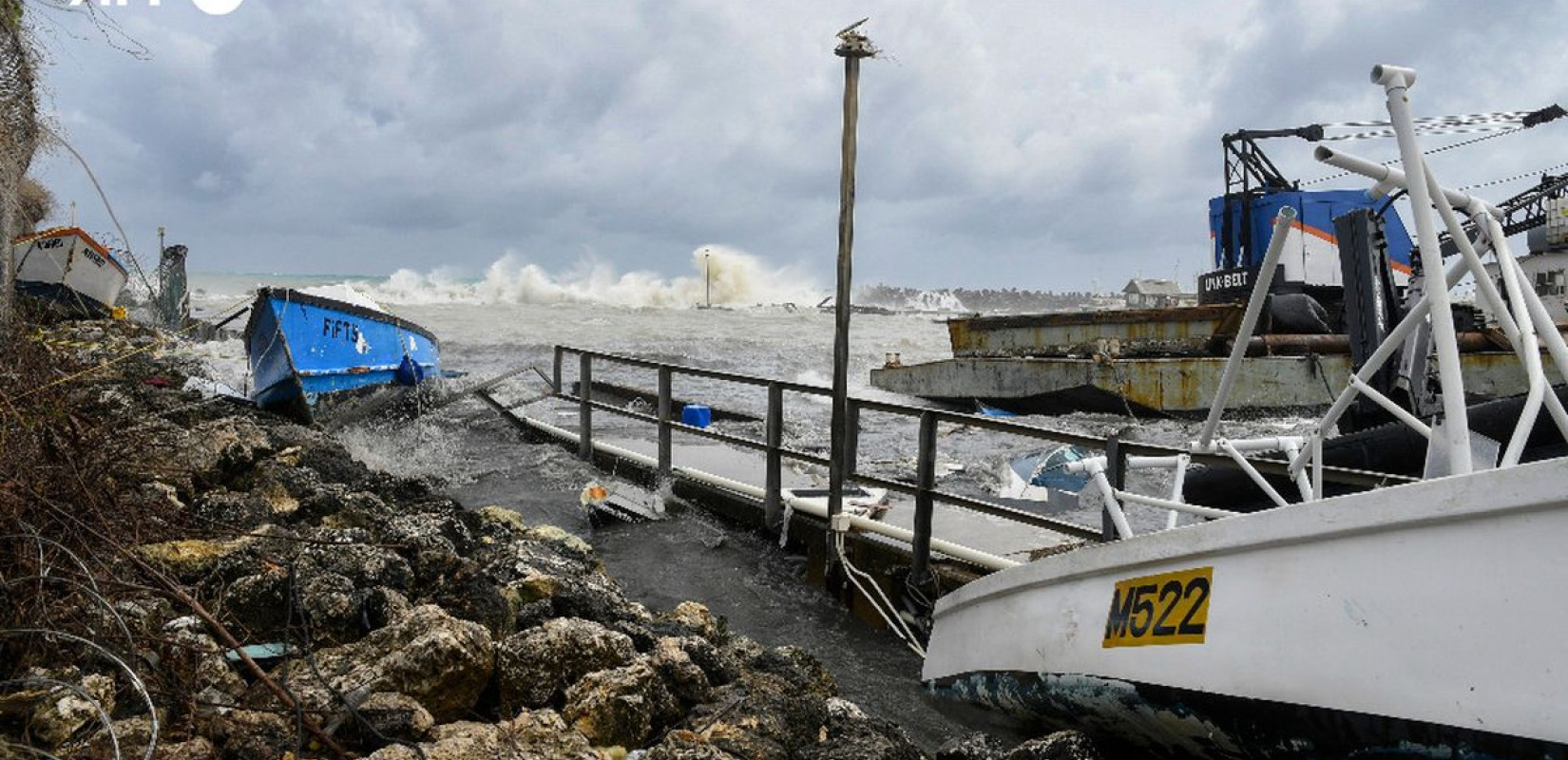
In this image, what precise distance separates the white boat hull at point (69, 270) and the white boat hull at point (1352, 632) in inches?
834

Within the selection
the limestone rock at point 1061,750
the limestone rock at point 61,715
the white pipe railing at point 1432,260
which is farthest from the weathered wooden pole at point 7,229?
the white pipe railing at point 1432,260

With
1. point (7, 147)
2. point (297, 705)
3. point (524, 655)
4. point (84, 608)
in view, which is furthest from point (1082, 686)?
A: point (7, 147)

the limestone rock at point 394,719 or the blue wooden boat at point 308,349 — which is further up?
the blue wooden boat at point 308,349

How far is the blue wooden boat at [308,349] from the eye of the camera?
1252 centimetres

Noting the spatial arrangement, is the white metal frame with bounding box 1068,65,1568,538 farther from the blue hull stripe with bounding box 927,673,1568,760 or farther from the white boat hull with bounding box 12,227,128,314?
the white boat hull with bounding box 12,227,128,314

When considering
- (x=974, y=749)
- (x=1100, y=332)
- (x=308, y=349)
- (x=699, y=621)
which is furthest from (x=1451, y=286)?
(x=1100, y=332)

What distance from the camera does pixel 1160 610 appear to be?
2730mm

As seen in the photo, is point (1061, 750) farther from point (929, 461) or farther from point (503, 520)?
point (503, 520)

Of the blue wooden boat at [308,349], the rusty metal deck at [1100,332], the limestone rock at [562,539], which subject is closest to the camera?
the limestone rock at [562,539]

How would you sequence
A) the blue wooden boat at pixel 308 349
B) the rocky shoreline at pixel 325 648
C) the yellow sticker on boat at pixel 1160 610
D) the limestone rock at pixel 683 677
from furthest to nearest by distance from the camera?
the blue wooden boat at pixel 308 349, the limestone rock at pixel 683 677, the rocky shoreline at pixel 325 648, the yellow sticker on boat at pixel 1160 610

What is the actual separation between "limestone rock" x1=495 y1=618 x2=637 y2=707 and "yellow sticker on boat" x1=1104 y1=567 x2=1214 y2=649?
1.75 m

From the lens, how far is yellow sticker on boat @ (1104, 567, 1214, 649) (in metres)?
2.58

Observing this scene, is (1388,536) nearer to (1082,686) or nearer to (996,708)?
(1082,686)

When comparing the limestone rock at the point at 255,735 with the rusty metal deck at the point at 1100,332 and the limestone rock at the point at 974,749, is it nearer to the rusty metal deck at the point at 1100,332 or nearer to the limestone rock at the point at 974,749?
the limestone rock at the point at 974,749
